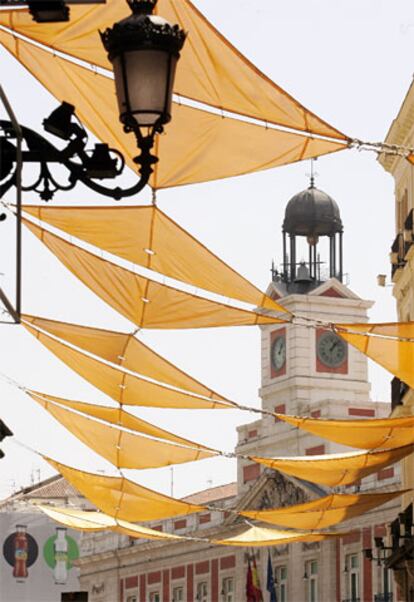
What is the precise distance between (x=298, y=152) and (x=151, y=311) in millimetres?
6540

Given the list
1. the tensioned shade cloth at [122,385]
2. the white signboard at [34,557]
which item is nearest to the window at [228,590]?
the white signboard at [34,557]

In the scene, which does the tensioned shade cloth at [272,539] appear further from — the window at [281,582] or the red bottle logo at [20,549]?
the red bottle logo at [20,549]

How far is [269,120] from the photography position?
18797 mm

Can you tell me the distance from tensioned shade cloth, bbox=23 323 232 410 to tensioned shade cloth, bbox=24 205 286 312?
4.23 meters

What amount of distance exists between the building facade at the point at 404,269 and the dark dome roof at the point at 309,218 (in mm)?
31472

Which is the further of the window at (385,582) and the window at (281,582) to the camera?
the window at (281,582)

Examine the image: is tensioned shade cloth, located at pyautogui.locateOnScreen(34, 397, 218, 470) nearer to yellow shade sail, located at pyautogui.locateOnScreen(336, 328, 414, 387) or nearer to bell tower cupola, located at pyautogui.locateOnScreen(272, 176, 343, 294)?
yellow shade sail, located at pyautogui.locateOnScreen(336, 328, 414, 387)

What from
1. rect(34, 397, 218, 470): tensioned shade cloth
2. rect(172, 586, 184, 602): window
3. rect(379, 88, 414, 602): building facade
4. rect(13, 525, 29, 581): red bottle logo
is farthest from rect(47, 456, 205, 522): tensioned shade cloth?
rect(13, 525, 29, 581): red bottle logo

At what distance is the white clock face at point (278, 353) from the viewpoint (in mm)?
76438

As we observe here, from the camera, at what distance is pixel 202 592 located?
74.4m

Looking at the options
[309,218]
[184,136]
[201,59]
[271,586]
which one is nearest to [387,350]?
[184,136]

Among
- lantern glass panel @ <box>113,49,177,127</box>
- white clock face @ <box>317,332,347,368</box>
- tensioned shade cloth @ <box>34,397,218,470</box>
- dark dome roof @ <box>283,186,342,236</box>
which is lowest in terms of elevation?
lantern glass panel @ <box>113,49,177,127</box>

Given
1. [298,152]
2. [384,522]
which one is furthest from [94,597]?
[298,152]

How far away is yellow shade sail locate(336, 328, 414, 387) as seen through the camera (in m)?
25.4
